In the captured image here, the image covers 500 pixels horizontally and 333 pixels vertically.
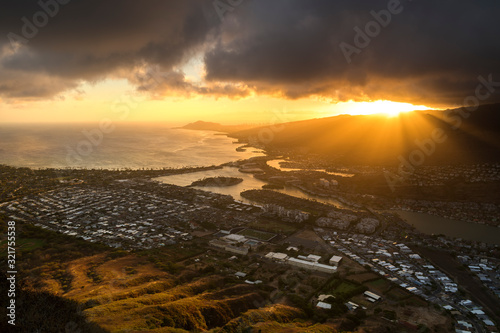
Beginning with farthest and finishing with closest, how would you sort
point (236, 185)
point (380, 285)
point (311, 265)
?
point (236, 185) → point (311, 265) → point (380, 285)

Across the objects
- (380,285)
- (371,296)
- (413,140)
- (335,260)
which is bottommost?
(380,285)

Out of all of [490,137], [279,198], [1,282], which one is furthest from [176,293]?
[490,137]

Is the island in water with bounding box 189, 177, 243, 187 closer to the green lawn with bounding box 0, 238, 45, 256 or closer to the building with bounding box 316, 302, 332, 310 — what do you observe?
the green lawn with bounding box 0, 238, 45, 256

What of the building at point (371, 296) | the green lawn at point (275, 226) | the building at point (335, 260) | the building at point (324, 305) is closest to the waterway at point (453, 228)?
the green lawn at point (275, 226)

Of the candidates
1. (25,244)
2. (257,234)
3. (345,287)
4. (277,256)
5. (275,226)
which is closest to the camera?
(345,287)

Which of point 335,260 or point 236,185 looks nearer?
point 335,260

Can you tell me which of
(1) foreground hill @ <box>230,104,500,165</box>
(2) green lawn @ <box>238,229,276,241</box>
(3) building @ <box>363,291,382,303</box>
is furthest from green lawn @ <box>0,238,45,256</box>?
(1) foreground hill @ <box>230,104,500,165</box>

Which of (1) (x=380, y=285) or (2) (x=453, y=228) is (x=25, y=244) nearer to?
(1) (x=380, y=285)

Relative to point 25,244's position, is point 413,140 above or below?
above

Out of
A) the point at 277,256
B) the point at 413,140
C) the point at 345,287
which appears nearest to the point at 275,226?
the point at 277,256
